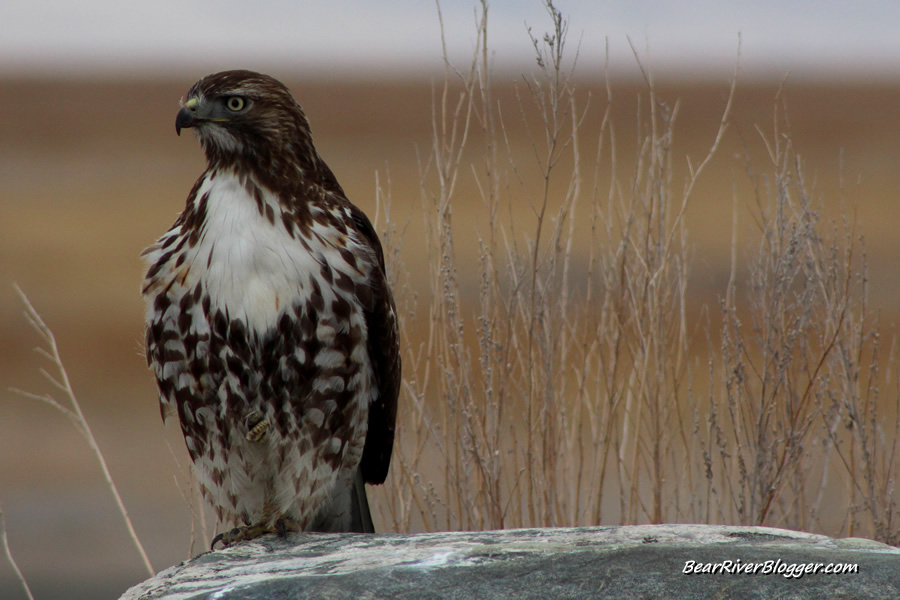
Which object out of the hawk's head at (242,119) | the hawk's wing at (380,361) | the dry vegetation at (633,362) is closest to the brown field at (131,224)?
the dry vegetation at (633,362)

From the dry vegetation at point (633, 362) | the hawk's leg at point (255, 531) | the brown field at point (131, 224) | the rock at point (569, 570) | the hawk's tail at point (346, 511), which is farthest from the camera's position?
the brown field at point (131, 224)

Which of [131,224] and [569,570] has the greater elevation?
[131,224]

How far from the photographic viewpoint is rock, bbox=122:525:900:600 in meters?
2.69

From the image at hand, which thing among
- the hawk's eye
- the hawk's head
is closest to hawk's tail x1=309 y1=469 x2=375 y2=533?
the hawk's head

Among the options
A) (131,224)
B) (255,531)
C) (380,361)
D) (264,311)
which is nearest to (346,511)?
(255,531)

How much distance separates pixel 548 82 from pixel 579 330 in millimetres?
1236

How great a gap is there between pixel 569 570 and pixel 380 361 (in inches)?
43.0

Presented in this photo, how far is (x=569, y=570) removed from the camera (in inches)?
109

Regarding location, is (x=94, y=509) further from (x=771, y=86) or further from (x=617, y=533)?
(x=771, y=86)

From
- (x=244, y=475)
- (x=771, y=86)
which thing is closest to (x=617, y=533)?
(x=244, y=475)

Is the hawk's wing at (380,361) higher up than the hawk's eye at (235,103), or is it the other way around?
the hawk's eye at (235,103)

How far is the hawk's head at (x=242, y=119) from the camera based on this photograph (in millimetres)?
3289

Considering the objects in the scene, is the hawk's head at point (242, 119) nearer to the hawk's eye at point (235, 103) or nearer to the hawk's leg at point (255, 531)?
the hawk's eye at point (235, 103)

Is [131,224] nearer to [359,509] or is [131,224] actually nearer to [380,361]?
[359,509]
